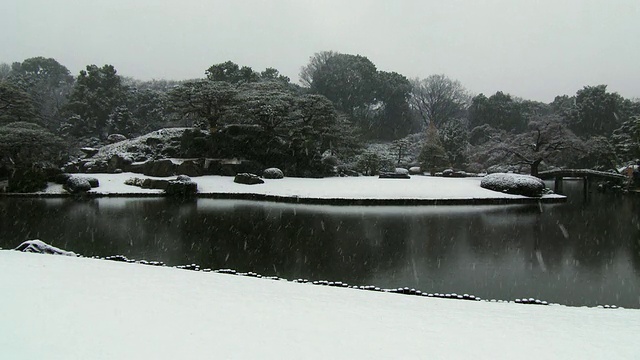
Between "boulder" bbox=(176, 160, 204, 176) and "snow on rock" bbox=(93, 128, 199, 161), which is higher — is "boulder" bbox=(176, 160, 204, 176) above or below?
below

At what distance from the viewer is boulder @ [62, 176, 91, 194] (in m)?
14.3

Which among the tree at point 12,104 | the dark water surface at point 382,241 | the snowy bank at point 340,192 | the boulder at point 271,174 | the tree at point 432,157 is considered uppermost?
Answer: the tree at point 12,104

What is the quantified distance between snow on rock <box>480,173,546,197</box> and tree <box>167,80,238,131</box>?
12.5m

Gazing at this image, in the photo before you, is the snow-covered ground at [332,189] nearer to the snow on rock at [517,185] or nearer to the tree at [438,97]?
the snow on rock at [517,185]

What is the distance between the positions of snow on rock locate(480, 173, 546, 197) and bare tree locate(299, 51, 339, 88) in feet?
73.4

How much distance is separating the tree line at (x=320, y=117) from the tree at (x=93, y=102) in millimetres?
67

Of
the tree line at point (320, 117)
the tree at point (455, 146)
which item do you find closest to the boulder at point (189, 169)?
the tree line at point (320, 117)

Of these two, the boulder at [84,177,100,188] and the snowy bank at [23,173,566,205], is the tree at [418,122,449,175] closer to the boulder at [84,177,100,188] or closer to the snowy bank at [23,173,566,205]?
the snowy bank at [23,173,566,205]

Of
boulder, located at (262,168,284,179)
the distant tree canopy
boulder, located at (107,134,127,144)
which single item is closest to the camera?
boulder, located at (262,168,284,179)

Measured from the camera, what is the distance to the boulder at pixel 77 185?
14.3 metres

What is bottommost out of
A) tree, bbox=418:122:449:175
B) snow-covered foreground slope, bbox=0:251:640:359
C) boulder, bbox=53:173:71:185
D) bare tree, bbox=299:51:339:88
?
snow-covered foreground slope, bbox=0:251:640:359

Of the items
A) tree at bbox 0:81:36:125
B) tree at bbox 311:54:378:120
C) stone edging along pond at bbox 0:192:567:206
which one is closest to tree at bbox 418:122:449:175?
tree at bbox 311:54:378:120

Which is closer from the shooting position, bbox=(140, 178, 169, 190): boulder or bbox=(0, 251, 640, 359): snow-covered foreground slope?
bbox=(0, 251, 640, 359): snow-covered foreground slope

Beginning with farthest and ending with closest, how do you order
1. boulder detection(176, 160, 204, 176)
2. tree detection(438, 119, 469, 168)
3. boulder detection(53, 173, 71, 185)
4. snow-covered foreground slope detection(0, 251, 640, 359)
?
tree detection(438, 119, 469, 168) < boulder detection(176, 160, 204, 176) < boulder detection(53, 173, 71, 185) < snow-covered foreground slope detection(0, 251, 640, 359)
